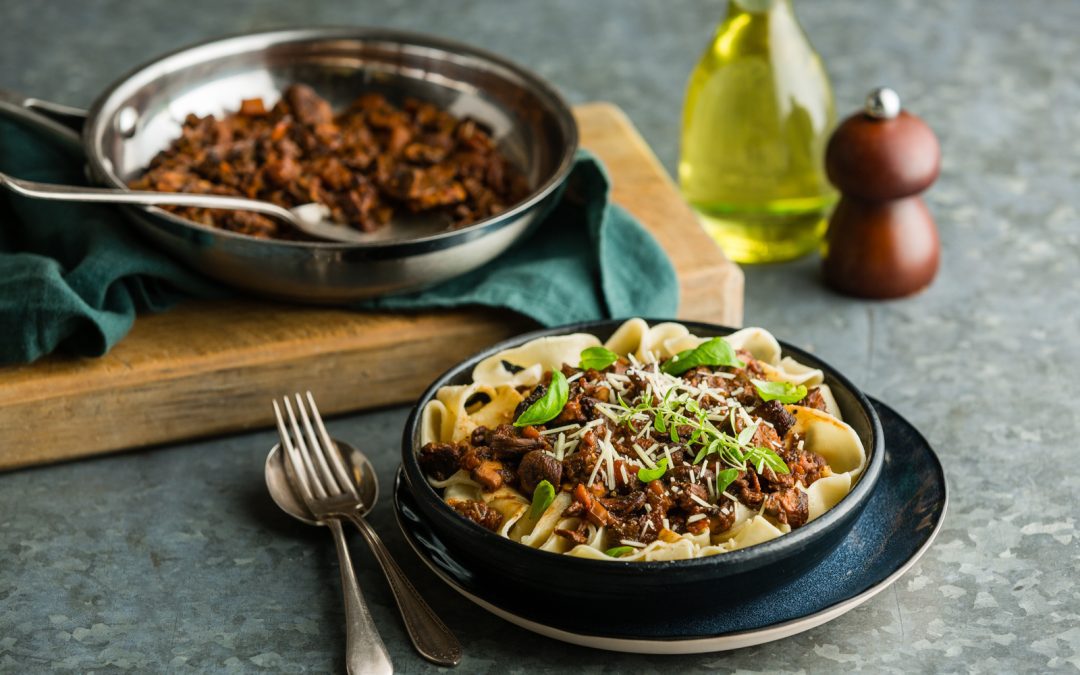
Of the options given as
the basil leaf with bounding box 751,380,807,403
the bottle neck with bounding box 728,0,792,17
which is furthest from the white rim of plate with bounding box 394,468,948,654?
the bottle neck with bounding box 728,0,792,17

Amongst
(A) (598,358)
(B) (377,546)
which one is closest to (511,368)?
(A) (598,358)

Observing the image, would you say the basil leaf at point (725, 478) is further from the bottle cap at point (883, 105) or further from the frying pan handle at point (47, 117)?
the frying pan handle at point (47, 117)

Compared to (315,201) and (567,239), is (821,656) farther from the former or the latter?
(315,201)

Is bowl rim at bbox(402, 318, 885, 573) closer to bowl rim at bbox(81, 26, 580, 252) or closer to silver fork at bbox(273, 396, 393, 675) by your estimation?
silver fork at bbox(273, 396, 393, 675)

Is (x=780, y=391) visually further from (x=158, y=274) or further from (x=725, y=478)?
(x=158, y=274)

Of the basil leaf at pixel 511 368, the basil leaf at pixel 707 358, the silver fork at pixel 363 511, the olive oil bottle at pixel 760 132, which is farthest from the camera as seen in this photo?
the olive oil bottle at pixel 760 132

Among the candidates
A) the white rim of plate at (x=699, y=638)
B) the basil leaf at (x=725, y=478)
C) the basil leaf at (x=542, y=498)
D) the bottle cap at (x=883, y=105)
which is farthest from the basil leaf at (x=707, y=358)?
the bottle cap at (x=883, y=105)
